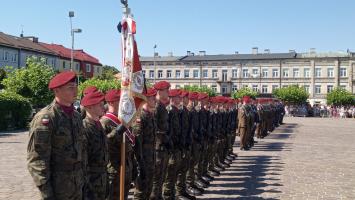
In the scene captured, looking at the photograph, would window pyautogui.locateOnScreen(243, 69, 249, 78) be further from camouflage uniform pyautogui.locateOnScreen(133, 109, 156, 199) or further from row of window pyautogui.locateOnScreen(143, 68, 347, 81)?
camouflage uniform pyautogui.locateOnScreen(133, 109, 156, 199)

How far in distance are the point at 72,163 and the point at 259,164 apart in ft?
33.4

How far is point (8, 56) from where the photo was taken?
59.7 metres

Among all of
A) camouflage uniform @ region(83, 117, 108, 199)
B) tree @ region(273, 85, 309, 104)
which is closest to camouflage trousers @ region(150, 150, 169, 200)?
camouflage uniform @ region(83, 117, 108, 199)

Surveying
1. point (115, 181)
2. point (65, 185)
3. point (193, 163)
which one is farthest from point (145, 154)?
point (193, 163)

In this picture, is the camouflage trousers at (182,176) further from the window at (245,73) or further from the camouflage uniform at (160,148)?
the window at (245,73)

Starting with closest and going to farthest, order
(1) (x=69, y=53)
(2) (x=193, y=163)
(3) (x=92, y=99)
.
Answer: (3) (x=92, y=99) → (2) (x=193, y=163) → (1) (x=69, y=53)

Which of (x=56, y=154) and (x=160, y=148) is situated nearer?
(x=56, y=154)

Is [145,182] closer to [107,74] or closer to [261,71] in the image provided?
[107,74]

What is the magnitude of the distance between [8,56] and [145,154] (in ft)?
188

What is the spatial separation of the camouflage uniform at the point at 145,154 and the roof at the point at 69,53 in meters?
69.9

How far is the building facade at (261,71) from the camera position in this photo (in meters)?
81.4

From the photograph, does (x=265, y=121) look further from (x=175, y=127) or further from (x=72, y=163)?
(x=72, y=163)

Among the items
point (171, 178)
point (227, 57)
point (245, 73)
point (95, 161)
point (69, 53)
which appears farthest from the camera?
point (227, 57)

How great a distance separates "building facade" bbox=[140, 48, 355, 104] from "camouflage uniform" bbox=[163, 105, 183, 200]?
252 ft
